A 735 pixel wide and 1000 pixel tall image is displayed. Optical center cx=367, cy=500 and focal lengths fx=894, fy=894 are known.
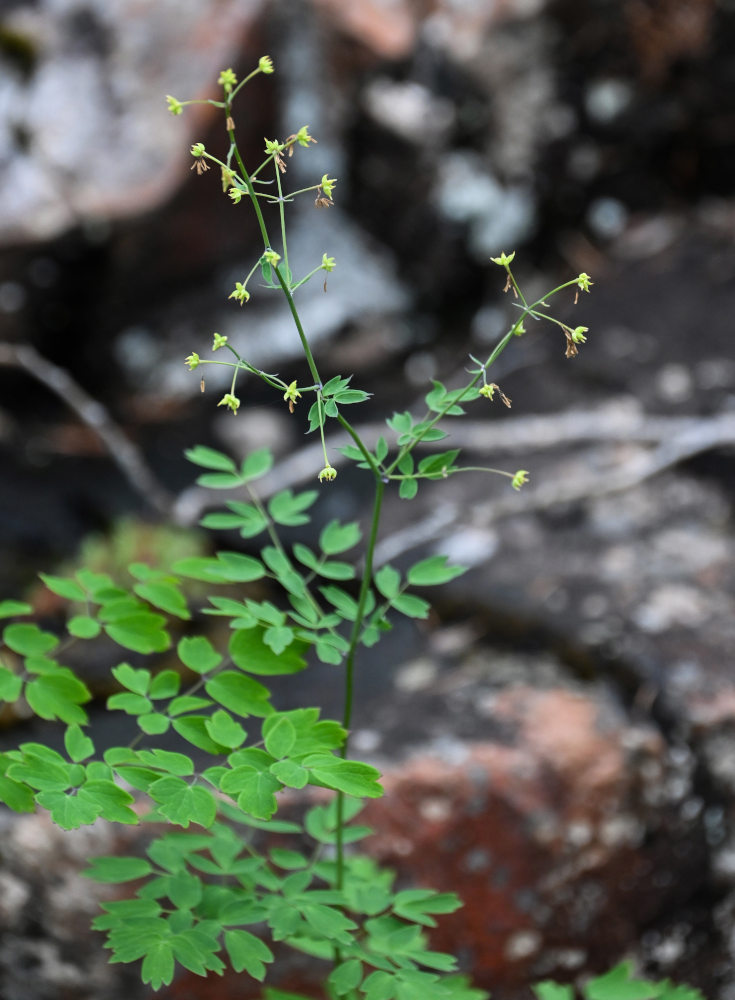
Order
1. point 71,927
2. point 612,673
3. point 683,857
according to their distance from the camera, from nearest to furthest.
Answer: point 71,927, point 683,857, point 612,673

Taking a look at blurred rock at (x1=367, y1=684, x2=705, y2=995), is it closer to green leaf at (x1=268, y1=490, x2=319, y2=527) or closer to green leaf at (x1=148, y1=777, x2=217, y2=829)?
green leaf at (x1=268, y1=490, x2=319, y2=527)

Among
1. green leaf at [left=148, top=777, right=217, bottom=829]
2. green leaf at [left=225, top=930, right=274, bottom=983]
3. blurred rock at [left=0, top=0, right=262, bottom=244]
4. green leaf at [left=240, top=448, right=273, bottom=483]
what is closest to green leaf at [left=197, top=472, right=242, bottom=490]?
green leaf at [left=240, top=448, right=273, bottom=483]

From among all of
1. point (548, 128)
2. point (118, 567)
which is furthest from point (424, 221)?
point (118, 567)

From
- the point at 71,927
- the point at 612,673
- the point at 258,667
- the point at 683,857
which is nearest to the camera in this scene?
the point at 258,667

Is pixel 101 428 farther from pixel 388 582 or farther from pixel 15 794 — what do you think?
pixel 15 794

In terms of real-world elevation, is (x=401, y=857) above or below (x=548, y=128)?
below

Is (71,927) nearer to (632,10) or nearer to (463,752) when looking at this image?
(463,752)

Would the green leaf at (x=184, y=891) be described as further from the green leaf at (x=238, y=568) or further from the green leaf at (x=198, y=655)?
the green leaf at (x=238, y=568)

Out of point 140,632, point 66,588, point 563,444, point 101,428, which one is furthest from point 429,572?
point 563,444

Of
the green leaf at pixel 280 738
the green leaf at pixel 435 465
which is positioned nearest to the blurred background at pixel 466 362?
the green leaf at pixel 280 738
